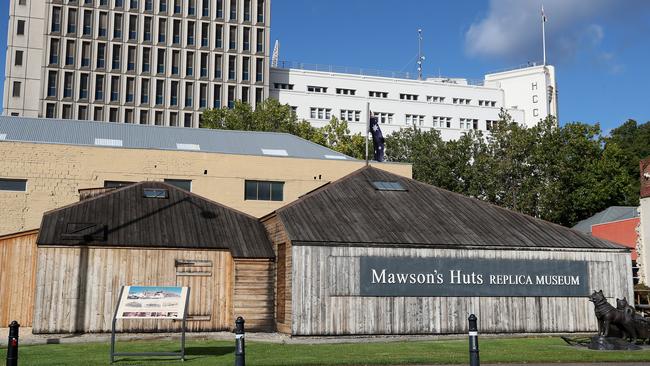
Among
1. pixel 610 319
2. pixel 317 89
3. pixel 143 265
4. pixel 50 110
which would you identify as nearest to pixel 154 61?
pixel 50 110

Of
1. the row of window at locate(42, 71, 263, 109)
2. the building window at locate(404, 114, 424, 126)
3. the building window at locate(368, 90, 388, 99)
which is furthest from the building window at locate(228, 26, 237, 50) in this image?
the building window at locate(404, 114, 424, 126)

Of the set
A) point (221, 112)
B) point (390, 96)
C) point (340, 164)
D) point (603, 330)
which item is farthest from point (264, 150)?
point (390, 96)

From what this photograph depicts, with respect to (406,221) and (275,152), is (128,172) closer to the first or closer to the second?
(275,152)

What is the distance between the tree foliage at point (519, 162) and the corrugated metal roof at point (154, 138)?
624 inches

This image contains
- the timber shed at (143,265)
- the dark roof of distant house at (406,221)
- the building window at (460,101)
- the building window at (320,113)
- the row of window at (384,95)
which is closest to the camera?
the timber shed at (143,265)

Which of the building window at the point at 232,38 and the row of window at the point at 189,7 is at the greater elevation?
the row of window at the point at 189,7

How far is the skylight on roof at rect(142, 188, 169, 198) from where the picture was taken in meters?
30.0

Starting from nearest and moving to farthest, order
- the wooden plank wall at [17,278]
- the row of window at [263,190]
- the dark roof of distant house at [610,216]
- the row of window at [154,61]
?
1. the wooden plank wall at [17,278]
2. the row of window at [263,190]
3. the dark roof of distant house at [610,216]
4. the row of window at [154,61]

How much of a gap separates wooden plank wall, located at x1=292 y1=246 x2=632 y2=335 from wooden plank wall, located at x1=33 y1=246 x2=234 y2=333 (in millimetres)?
3870

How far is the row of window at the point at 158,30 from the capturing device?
88.2 m

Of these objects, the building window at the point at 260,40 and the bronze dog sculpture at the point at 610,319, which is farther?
the building window at the point at 260,40

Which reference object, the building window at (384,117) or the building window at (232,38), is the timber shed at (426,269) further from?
the building window at (384,117)

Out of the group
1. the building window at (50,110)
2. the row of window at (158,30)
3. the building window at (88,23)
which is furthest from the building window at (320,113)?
the building window at (50,110)

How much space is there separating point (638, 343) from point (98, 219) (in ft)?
62.0
